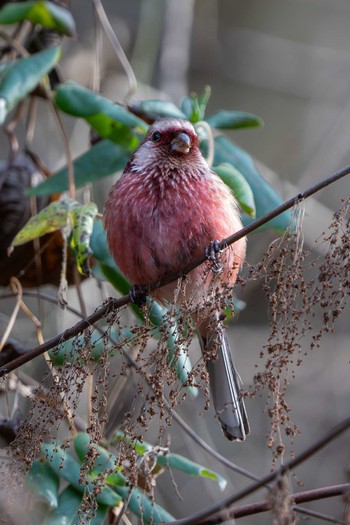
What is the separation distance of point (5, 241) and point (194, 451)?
2071mm

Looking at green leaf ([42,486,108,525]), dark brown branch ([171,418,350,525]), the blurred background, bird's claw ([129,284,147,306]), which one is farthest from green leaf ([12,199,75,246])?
the blurred background

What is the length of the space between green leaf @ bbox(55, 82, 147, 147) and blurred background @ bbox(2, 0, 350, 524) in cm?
180

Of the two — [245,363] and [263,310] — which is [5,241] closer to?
[245,363]

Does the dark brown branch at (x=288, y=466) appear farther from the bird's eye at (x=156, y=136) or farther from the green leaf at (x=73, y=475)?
the bird's eye at (x=156, y=136)

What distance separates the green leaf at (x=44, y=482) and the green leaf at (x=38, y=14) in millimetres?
2392

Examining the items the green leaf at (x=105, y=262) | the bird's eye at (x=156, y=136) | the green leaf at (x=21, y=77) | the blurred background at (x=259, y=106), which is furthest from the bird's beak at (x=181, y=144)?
the blurred background at (x=259, y=106)

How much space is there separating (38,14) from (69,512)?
2663 millimetres

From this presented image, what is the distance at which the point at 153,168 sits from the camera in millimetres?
3961

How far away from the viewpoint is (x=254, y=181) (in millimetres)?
4324

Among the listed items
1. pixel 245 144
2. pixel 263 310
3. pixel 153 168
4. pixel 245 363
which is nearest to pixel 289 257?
pixel 153 168

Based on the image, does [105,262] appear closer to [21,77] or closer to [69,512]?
[21,77]

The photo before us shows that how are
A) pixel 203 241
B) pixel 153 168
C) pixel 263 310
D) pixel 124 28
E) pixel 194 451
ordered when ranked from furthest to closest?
pixel 124 28
pixel 263 310
pixel 194 451
pixel 153 168
pixel 203 241

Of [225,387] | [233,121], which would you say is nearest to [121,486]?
[225,387]

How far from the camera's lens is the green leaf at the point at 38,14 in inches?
179
